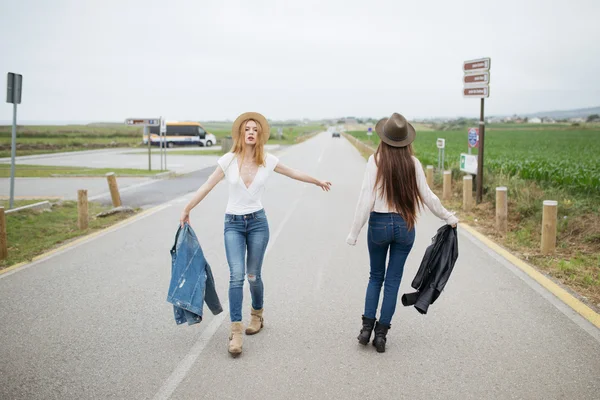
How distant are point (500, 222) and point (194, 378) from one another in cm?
712

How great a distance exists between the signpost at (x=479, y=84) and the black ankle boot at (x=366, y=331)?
8.33 meters

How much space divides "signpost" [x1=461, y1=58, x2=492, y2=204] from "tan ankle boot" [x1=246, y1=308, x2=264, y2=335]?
846 centimetres

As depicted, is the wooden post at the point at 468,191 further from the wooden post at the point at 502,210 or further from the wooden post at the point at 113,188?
the wooden post at the point at 113,188

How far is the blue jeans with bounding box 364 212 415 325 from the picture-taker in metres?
4.42

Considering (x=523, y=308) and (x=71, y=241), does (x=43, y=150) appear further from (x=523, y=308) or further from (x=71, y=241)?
(x=523, y=308)

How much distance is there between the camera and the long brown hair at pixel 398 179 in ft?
14.3

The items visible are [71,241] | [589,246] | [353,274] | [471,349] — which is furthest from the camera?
[71,241]

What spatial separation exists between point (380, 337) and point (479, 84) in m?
9.02

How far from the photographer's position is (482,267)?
728 cm

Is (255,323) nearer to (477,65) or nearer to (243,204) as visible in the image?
(243,204)

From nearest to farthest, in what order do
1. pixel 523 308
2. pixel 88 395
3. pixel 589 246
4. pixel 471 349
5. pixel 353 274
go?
pixel 88 395 → pixel 471 349 → pixel 523 308 → pixel 353 274 → pixel 589 246

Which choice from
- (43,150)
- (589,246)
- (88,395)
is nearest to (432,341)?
(88,395)

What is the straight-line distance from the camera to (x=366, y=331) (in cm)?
459

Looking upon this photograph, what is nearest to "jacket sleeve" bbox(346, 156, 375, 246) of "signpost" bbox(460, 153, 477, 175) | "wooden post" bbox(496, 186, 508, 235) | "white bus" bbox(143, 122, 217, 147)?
"wooden post" bbox(496, 186, 508, 235)
